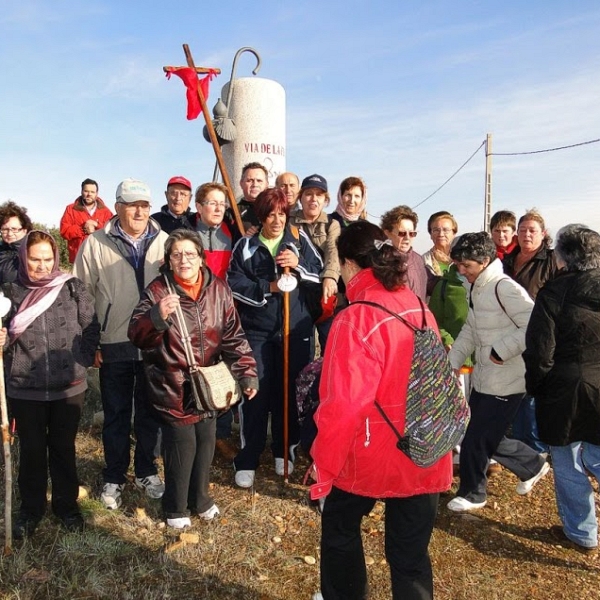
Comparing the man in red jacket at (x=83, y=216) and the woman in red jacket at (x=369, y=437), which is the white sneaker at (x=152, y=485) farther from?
the man in red jacket at (x=83, y=216)

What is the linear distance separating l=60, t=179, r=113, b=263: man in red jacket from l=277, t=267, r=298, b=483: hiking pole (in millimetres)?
4816

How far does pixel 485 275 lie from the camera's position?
394cm

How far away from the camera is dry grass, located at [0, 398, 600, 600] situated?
317cm

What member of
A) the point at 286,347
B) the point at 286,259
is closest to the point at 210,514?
the point at 286,347

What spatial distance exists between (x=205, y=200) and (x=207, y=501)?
7.72 ft

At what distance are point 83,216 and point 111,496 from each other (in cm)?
533

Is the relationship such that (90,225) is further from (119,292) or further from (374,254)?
(374,254)

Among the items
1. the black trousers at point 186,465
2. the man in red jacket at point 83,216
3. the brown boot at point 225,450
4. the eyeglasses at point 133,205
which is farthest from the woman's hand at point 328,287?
the man in red jacket at point 83,216

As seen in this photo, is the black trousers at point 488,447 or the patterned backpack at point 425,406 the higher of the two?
the patterned backpack at point 425,406

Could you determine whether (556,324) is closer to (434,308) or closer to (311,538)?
(434,308)

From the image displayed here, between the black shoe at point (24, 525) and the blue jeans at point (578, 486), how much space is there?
11.2 ft

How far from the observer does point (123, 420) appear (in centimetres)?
420

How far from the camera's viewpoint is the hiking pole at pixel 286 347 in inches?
166

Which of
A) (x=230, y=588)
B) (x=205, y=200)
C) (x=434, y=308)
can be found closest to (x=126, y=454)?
(x=230, y=588)
